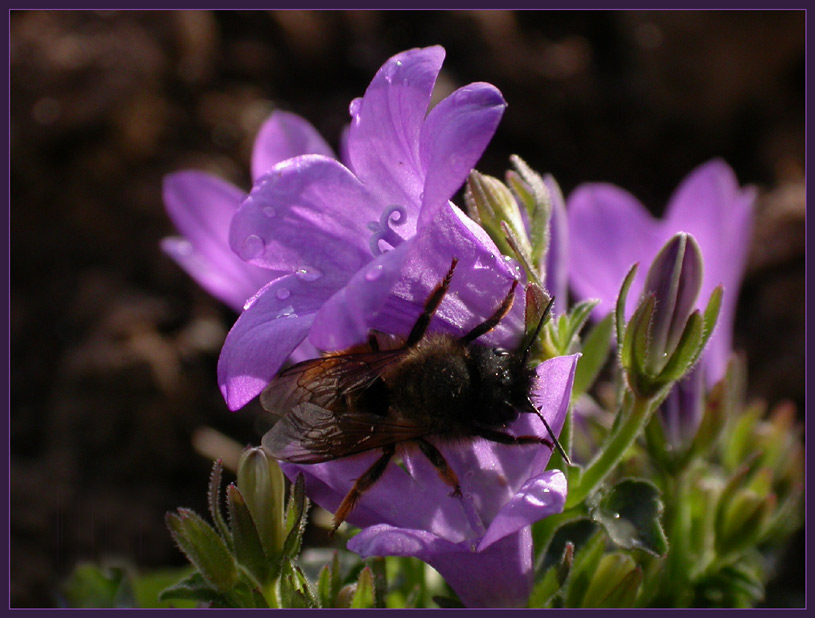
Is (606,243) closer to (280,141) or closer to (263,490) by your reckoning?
(280,141)

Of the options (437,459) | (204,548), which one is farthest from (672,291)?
(204,548)

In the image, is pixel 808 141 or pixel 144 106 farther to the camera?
pixel 144 106

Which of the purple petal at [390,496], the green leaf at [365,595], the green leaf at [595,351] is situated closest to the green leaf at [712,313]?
the green leaf at [595,351]

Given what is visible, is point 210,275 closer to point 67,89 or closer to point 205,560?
point 205,560

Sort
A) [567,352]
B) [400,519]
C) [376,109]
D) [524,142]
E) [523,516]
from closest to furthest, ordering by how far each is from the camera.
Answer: [523,516] → [376,109] → [400,519] → [567,352] → [524,142]

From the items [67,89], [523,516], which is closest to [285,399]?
[523,516]

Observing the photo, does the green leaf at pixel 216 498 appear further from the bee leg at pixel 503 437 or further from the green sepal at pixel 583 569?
the green sepal at pixel 583 569
